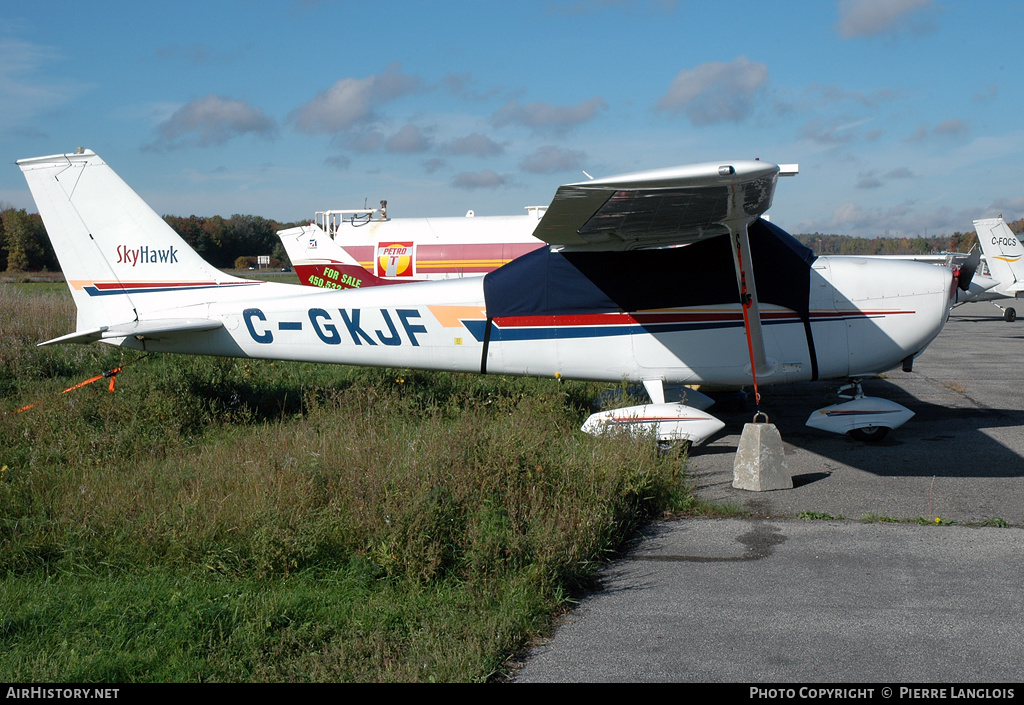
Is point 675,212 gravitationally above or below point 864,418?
above

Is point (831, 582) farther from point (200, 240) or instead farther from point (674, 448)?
point (200, 240)

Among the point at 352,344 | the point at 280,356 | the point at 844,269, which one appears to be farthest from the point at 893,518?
the point at 280,356

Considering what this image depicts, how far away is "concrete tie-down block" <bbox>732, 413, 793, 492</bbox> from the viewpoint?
5809mm

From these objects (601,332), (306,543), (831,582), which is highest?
(601,332)

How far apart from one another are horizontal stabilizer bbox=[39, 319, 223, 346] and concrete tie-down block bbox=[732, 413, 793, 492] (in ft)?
17.9

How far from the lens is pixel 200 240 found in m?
68.7

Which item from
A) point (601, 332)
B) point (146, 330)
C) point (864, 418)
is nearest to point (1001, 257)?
point (864, 418)

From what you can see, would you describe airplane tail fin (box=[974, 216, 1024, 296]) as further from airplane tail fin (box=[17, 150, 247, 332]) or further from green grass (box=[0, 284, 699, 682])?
airplane tail fin (box=[17, 150, 247, 332])

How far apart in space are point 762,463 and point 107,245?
273 inches

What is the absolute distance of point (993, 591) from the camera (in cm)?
384

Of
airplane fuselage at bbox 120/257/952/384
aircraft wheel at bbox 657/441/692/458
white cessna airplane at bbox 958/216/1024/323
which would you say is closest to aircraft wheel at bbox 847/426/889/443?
airplane fuselage at bbox 120/257/952/384

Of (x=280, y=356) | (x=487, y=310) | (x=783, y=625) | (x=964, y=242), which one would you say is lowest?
(x=783, y=625)

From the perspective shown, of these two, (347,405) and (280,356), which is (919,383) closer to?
(347,405)
